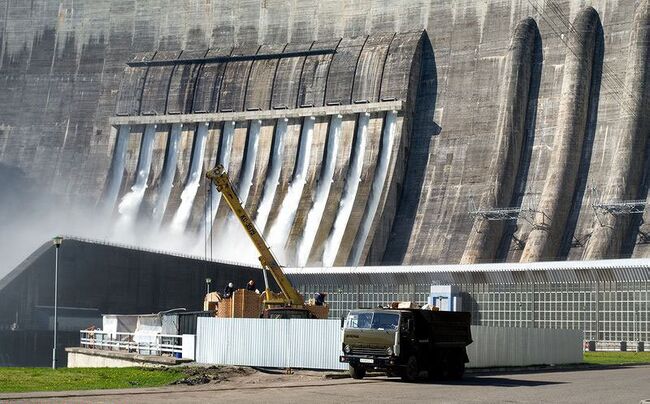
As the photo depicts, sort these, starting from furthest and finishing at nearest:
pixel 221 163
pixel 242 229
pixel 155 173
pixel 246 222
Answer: pixel 155 173
pixel 221 163
pixel 242 229
pixel 246 222

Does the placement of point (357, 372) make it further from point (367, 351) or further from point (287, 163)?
point (287, 163)

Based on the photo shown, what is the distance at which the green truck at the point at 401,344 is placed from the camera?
122ft

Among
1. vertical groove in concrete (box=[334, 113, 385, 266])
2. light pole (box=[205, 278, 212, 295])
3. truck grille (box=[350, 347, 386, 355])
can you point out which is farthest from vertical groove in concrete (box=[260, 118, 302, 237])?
truck grille (box=[350, 347, 386, 355])

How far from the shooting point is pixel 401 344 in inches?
1464

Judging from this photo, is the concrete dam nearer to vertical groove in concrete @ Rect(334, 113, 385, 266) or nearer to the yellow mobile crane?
vertical groove in concrete @ Rect(334, 113, 385, 266)

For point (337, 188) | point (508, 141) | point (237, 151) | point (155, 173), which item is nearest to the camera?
point (508, 141)

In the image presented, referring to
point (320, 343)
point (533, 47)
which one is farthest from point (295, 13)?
point (320, 343)

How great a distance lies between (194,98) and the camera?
103125mm

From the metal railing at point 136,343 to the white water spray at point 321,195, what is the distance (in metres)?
36.4

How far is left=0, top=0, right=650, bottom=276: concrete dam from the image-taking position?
8419 cm

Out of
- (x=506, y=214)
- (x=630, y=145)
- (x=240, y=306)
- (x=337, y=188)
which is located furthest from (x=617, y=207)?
(x=240, y=306)

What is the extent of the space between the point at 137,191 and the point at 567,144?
124ft

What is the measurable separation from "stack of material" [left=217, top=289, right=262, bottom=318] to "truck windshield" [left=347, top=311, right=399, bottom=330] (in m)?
19.8

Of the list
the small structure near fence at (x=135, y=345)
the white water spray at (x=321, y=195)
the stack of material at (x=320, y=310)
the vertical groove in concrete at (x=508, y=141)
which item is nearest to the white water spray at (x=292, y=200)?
the white water spray at (x=321, y=195)
